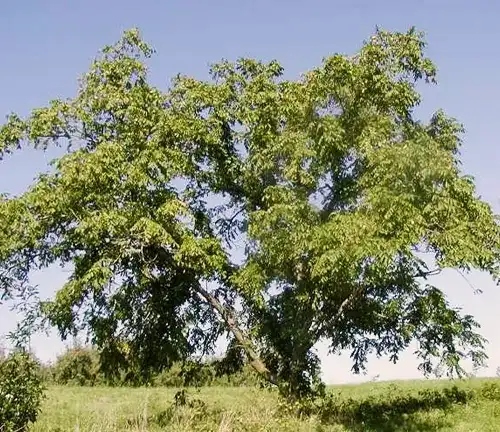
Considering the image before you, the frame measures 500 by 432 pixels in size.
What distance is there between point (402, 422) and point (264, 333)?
5.16m

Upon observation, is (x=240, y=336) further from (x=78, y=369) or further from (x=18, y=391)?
(x=78, y=369)

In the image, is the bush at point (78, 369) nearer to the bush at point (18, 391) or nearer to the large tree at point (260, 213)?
the large tree at point (260, 213)

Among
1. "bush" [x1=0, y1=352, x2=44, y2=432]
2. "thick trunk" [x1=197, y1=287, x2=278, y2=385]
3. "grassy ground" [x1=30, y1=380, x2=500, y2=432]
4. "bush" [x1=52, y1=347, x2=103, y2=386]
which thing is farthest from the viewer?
"bush" [x1=52, y1=347, x2=103, y2=386]

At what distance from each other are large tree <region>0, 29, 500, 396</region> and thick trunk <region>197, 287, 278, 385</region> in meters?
0.05

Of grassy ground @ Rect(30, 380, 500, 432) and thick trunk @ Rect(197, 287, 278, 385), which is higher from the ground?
thick trunk @ Rect(197, 287, 278, 385)

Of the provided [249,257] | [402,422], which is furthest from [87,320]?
[402,422]

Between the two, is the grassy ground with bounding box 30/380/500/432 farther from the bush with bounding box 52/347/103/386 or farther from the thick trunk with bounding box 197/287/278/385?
the bush with bounding box 52/347/103/386

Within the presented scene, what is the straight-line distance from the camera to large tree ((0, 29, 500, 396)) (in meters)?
18.9

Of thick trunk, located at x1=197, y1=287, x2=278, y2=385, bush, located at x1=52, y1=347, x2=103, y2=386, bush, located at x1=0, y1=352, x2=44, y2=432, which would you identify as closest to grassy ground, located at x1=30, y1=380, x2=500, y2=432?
thick trunk, located at x1=197, y1=287, x2=278, y2=385

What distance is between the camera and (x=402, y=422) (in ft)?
67.7

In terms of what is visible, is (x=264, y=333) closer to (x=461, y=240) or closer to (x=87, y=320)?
(x=87, y=320)

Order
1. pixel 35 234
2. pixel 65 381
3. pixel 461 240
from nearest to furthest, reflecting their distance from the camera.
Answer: pixel 461 240
pixel 35 234
pixel 65 381

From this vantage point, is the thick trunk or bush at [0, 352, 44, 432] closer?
bush at [0, 352, 44, 432]

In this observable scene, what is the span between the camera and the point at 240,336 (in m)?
22.2
